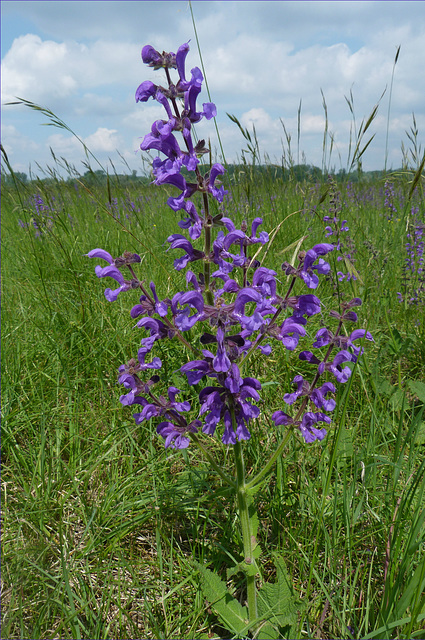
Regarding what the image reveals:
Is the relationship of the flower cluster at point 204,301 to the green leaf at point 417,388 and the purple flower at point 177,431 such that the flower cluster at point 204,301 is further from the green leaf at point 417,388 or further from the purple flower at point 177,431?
the green leaf at point 417,388

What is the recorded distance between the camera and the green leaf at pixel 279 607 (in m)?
1.52

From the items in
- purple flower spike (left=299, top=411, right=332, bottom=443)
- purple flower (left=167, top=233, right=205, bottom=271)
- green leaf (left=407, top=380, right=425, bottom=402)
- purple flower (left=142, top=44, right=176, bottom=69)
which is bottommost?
green leaf (left=407, top=380, right=425, bottom=402)

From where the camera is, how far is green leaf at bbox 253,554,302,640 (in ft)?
5.00

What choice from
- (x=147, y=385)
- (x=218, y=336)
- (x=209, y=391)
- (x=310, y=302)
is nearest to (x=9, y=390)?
(x=147, y=385)

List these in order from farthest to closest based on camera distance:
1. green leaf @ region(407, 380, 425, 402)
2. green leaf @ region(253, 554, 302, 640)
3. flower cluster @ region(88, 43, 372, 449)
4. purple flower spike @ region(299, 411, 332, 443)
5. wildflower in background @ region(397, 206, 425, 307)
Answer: wildflower in background @ region(397, 206, 425, 307) < green leaf @ region(407, 380, 425, 402) < purple flower spike @ region(299, 411, 332, 443) < green leaf @ region(253, 554, 302, 640) < flower cluster @ region(88, 43, 372, 449)

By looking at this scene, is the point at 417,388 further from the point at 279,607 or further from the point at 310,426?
the point at 279,607

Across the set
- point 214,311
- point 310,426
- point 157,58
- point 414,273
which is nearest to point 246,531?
point 310,426

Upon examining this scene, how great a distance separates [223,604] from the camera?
1562 millimetres

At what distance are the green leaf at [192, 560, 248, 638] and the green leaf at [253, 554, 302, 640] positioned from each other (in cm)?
8

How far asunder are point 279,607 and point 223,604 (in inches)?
8.7

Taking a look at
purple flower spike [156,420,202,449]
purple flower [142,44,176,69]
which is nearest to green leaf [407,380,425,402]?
purple flower spike [156,420,202,449]

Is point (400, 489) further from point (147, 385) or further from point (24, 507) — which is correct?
point (24, 507)

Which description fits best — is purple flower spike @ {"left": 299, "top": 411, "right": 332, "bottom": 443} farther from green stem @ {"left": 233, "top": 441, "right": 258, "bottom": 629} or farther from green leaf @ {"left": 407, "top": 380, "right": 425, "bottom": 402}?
green leaf @ {"left": 407, "top": 380, "right": 425, "bottom": 402}

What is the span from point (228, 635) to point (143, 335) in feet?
6.38
